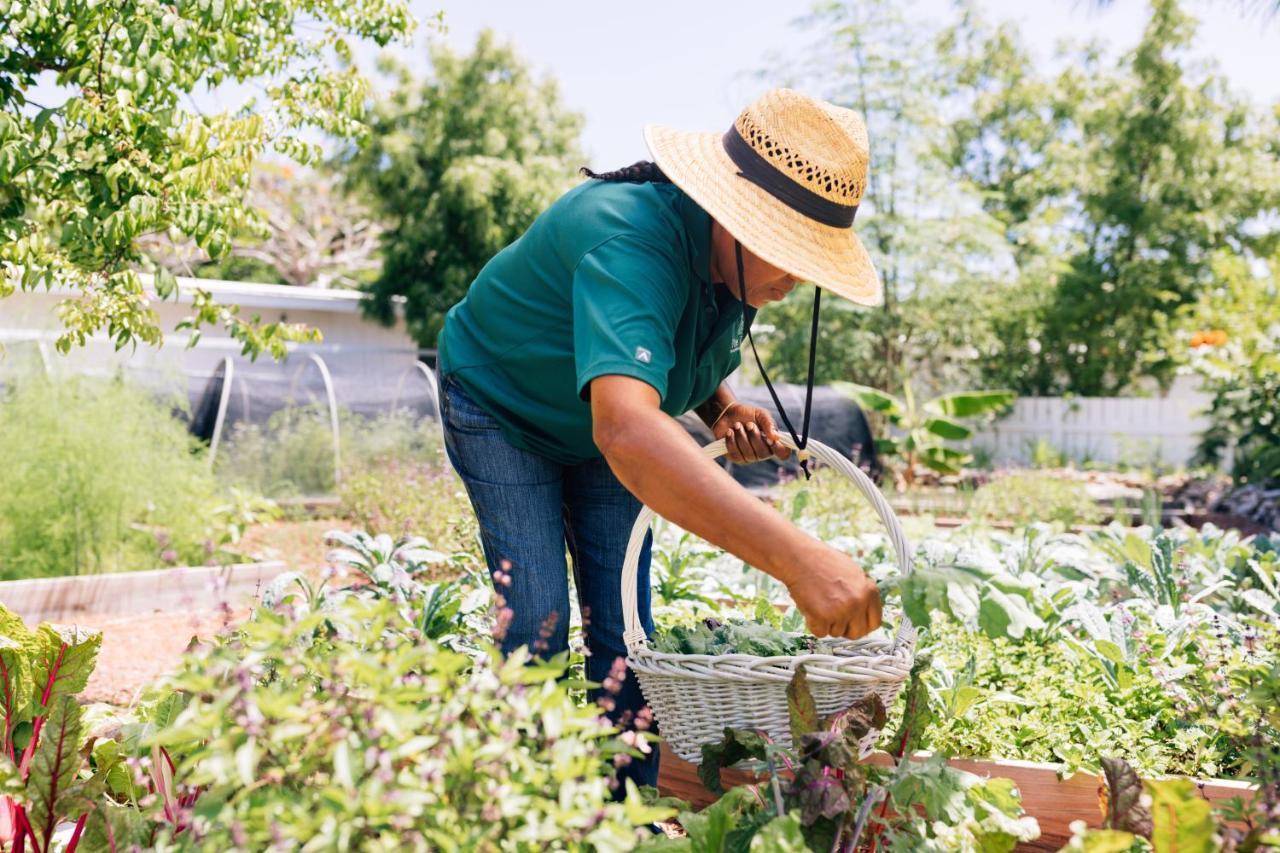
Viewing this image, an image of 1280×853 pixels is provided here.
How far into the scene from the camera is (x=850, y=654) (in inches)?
82.4

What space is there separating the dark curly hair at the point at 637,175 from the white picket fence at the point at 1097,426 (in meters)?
14.5

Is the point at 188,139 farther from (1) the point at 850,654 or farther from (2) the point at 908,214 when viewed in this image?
(2) the point at 908,214

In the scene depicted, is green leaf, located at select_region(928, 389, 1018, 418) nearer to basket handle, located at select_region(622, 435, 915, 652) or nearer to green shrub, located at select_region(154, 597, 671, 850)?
basket handle, located at select_region(622, 435, 915, 652)

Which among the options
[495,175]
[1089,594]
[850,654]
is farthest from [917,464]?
[850,654]

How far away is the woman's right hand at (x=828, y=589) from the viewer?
1.39 meters

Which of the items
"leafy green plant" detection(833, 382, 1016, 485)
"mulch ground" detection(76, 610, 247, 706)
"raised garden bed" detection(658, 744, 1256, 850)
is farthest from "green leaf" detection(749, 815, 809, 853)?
"leafy green plant" detection(833, 382, 1016, 485)

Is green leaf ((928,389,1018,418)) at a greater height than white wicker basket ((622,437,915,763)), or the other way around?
green leaf ((928,389,1018,418))

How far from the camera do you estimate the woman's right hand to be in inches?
54.8

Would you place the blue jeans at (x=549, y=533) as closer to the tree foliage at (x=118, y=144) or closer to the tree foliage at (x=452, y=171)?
the tree foliage at (x=118, y=144)

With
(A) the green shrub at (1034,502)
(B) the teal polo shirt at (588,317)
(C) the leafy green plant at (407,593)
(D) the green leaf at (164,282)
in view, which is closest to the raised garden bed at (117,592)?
(C) the leafy green plant at (407,593)

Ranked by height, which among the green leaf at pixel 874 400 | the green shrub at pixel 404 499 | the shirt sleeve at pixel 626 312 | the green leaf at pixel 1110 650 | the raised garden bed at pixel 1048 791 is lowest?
the green shrub at pixel 404 499

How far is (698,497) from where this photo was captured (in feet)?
4.69

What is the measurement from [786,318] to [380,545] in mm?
11709

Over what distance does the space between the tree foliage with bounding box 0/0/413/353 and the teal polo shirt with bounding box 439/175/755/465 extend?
0.94 meters
